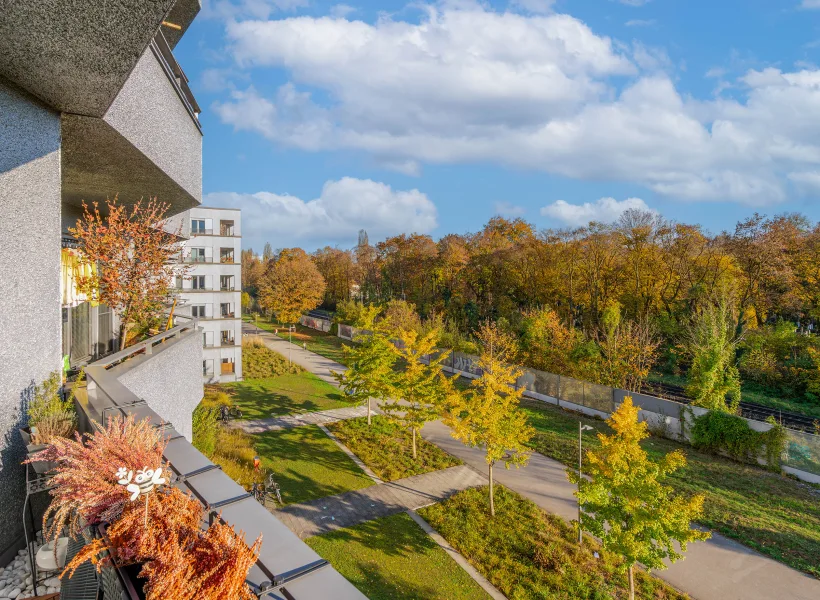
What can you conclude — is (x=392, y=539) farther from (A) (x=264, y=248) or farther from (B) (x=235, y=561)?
(A) (x=264, y=248)

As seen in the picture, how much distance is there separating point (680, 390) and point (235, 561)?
1266 inches

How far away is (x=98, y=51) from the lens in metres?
3.34

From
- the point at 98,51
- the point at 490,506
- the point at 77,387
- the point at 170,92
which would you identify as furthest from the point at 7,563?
the point at 490,506

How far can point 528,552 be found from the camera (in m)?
12.0

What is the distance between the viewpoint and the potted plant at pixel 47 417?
453 centimetres

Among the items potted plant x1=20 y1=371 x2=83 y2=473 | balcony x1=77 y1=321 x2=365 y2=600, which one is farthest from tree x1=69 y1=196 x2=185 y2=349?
potted plant x1=20 y1=371 x2=83 y2=473

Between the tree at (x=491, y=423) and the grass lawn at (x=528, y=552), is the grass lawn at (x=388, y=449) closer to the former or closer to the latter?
the grass lawn at (x=528, y=552)

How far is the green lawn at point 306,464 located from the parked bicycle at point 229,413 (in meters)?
2.69

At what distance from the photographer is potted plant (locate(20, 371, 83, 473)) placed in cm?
453

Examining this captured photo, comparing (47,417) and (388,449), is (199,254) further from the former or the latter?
(47,417)

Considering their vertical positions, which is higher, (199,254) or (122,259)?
(199,254)

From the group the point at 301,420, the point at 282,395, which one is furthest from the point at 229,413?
the point at 282,395

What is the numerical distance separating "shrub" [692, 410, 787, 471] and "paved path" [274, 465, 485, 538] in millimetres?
10652

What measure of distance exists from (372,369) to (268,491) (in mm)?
7499
